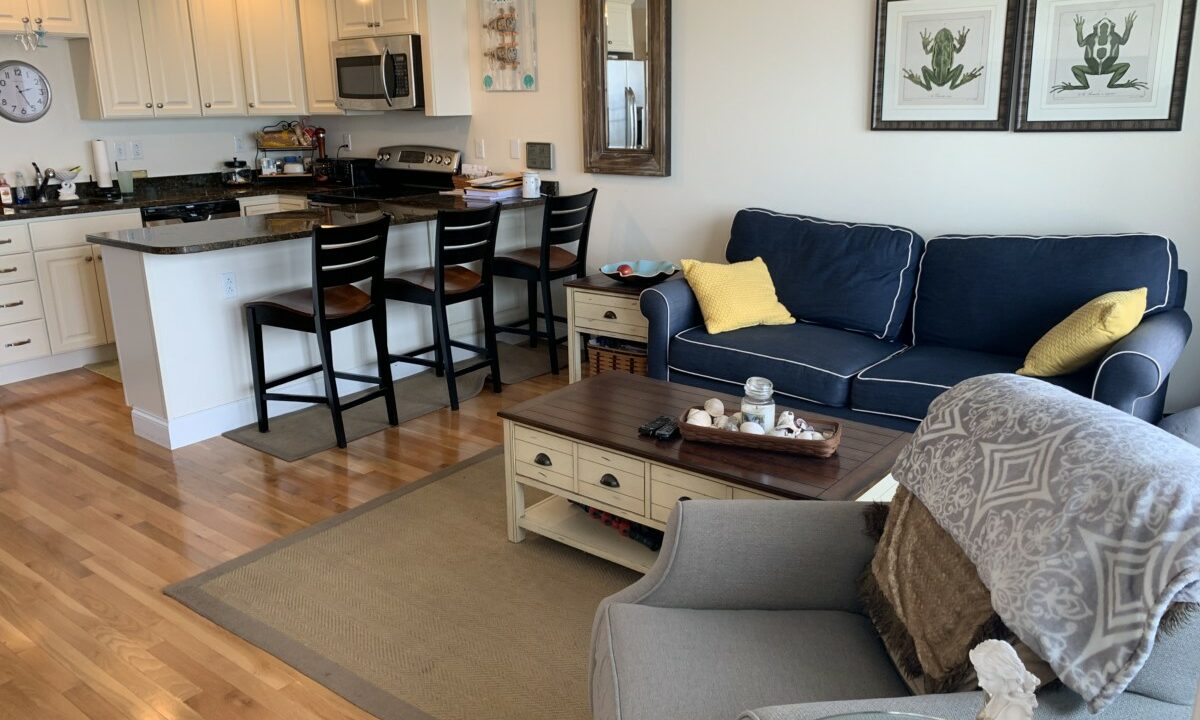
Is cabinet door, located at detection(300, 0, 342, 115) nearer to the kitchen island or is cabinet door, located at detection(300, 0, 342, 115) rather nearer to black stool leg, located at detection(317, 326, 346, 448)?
the kitchen island

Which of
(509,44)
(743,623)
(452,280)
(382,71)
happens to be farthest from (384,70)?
(743,623)

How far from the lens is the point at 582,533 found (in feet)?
9.54

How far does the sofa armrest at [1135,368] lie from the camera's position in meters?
2.77

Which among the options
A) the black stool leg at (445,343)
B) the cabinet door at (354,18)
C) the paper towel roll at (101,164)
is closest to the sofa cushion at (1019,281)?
the black stool leg at (445,343)

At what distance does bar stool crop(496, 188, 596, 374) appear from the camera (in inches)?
183

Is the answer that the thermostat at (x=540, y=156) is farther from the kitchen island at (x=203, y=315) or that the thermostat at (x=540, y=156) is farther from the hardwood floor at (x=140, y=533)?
the hardwood floor at (x=140, y=533)

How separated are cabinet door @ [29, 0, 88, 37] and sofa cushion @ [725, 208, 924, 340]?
3833mm

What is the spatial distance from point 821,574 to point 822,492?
0.44 m

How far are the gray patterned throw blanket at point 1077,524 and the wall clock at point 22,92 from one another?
215 inches

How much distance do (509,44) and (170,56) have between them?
2093mm

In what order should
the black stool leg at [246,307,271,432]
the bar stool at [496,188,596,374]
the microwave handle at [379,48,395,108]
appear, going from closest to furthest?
1. the black stool leg at [246,307,271,432]
2. the bar stool at [496,188,596,374]
3. the microwave handle at [379,48,395,108]

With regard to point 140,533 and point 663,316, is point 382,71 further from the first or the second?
point 140,533

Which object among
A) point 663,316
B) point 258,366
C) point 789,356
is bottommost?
point 258,366

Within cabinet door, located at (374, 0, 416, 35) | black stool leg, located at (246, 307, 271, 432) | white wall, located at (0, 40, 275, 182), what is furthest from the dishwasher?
black stool leg, located at (246, 307, 271, 432)
